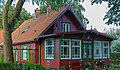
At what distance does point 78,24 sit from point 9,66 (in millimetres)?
15953

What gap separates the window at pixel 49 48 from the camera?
25672 millimetres

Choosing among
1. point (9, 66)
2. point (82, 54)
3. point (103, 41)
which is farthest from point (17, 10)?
point (103, 41)

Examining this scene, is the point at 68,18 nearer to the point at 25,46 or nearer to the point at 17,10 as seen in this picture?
the point at 25,46

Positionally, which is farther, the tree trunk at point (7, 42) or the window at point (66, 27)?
the window at point (66, 27)

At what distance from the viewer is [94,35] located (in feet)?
89.6

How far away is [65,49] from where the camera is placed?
2519 cm

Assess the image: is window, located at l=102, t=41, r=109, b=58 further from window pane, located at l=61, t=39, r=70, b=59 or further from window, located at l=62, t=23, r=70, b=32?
window pane, located at l=61, t=39, r=70, b=59

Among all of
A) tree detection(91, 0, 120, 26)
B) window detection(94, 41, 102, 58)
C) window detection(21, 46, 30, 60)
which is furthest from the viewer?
window detection(21, 46, 30, 60)

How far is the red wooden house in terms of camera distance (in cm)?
2488

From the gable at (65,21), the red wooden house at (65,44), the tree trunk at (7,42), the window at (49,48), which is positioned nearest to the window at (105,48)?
the red wooden house at (65,44)

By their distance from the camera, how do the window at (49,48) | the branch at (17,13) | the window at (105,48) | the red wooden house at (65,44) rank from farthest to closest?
1. the window at (105,48)
2. the window at (49,48)
3. the red wooden house at (65,44)
4. the branch at (17,13)

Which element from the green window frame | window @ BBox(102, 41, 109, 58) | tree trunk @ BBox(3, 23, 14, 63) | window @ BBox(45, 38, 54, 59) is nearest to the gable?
the green window frame

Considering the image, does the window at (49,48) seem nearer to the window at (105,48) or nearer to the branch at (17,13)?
the branch at (17,13)

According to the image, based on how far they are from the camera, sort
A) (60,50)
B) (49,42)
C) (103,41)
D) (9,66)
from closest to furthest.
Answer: (9,66) → (60,50) → (49,42) → (103,41)
